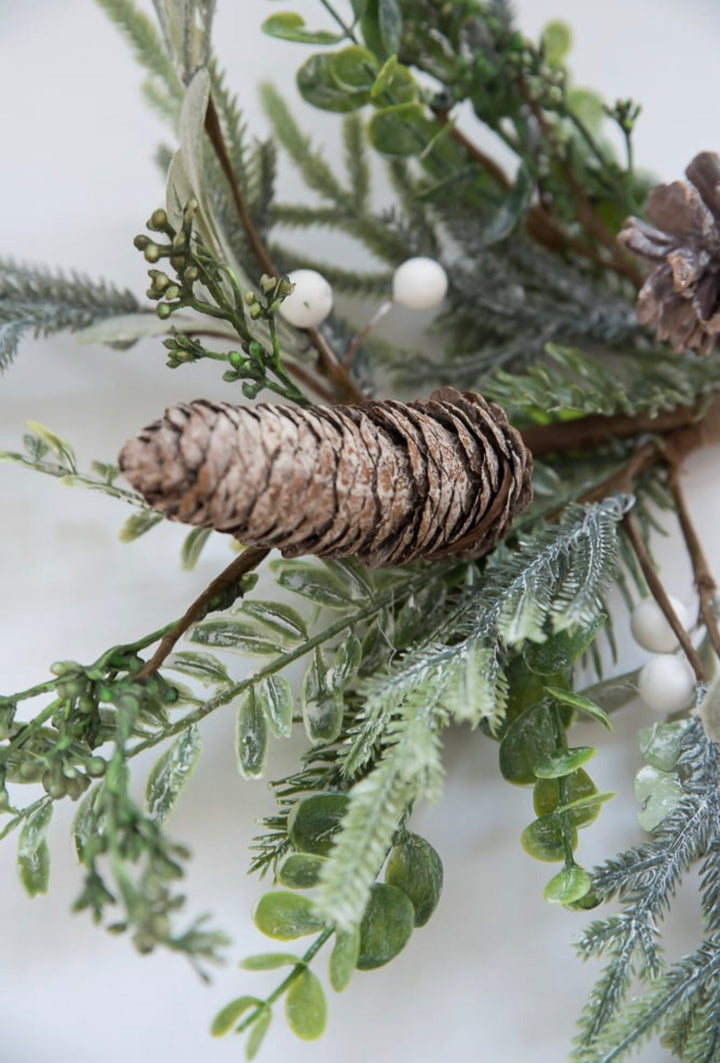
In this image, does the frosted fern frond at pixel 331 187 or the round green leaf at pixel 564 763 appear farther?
the frosted fern frond at pixel 331 187

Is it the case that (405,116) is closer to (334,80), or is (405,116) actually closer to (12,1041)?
(334,80)

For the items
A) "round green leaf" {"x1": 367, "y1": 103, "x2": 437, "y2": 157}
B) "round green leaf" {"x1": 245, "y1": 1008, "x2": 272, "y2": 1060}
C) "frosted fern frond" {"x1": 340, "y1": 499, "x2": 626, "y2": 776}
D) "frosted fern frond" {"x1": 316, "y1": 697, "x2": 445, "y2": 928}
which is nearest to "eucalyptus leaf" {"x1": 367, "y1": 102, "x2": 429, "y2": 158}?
"round green leaf" {"x1": 367, "y1": 103, "x2": 437, "y2": 157}

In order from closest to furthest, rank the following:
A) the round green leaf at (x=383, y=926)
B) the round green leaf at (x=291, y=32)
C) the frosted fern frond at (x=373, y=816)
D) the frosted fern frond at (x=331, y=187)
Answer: the frosted fern frond at (x=373, y=816)
the round green leaf at (x=383, y=926)
the round green leaf at (x=291, y=32)
the frosted fern frond at (x=331, y=187)

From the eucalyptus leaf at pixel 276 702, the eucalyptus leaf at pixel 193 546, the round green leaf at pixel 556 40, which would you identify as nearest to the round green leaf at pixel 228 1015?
the eucalyptus leaf at pixel 276 702

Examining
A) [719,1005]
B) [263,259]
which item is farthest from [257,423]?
[719,1005]

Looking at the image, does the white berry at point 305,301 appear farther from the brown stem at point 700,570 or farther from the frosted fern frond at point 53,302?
the brown stem at point 700,570

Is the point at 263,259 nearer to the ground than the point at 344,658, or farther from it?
farther from it

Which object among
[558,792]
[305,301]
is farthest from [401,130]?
[558,792]

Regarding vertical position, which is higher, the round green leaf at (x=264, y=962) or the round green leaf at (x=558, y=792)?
the round green leaf at (x=264, y=962)

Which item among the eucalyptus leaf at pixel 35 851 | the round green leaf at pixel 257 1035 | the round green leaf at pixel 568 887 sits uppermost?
the eucalyptus leaf at pixel 35 851
